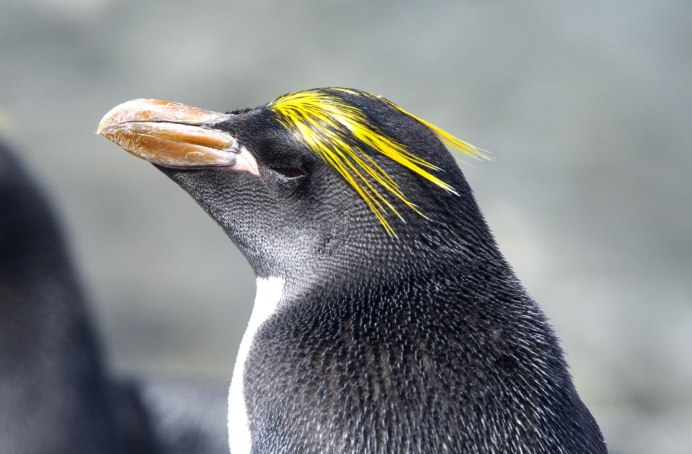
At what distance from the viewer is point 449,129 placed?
11.9ft

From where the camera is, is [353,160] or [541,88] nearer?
[353,160]

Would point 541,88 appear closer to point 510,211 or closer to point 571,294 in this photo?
point 510,211

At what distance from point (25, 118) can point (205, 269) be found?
1.04 metres

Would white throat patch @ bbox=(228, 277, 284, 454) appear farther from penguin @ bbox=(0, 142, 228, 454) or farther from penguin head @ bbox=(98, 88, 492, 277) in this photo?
penguin @ bbox=(0, 142, 228, 454)

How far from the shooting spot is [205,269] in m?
3.71

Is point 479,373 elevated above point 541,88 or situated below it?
below

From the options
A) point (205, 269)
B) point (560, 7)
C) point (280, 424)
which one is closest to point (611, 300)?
point (560, 7)

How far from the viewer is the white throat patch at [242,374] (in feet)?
3.27

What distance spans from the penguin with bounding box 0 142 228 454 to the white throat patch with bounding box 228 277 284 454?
3.21ft

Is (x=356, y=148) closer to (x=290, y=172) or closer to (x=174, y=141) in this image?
(x=290, y=172)

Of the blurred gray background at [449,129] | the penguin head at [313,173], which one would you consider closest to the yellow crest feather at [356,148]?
the penguin head at [313,173]

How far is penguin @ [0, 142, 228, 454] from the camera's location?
192cm

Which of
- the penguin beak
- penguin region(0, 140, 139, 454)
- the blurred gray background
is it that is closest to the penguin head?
the penguin beak

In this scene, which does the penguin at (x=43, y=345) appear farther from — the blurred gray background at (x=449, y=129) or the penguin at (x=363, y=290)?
the blurred gray background at (x=449, y=129)
